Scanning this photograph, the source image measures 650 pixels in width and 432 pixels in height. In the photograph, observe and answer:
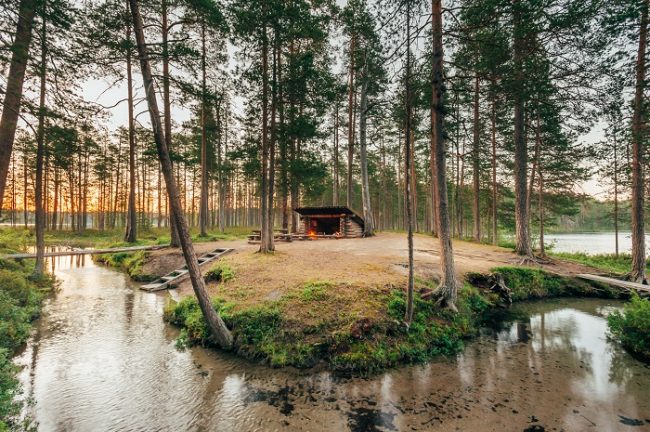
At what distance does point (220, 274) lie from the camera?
32.7 feet

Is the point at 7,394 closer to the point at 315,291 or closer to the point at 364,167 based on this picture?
the point at 315,291

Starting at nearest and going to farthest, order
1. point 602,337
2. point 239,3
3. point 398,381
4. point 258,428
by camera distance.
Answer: point 258,428 → point 398,381 → point 602,337 → point 239,3

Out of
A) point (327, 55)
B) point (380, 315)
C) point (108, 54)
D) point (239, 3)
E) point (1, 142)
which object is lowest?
point (380, 315)

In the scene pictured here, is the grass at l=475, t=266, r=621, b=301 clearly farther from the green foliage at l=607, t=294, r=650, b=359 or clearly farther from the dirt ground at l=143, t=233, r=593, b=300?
the green foliage at l=607, t=294, r=650, b=359

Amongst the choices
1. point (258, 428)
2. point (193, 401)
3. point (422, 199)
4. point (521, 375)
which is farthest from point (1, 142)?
point (422, 199)

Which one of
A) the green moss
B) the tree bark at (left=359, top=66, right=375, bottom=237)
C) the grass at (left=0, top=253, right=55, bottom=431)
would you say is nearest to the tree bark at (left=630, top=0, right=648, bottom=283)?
the tree bark at (left=359, top=66, right=375, bottom=237)

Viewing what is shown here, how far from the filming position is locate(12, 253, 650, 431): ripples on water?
13.6 feet

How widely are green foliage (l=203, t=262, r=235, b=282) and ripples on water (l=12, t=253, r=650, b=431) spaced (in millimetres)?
2442

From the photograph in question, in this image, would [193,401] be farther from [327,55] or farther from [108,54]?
[327,55]

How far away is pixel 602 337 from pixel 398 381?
22.6 feet

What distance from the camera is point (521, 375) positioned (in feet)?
17.9

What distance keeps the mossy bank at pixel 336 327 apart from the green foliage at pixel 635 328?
318 centimetres

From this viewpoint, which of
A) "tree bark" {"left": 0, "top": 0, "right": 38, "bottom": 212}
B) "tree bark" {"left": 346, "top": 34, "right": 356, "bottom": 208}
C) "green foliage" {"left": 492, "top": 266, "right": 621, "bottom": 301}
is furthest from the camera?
"tree bark" {"left": 346, "top": 34, "right": 356, "bottom": 208}

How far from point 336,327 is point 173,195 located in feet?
16.2
